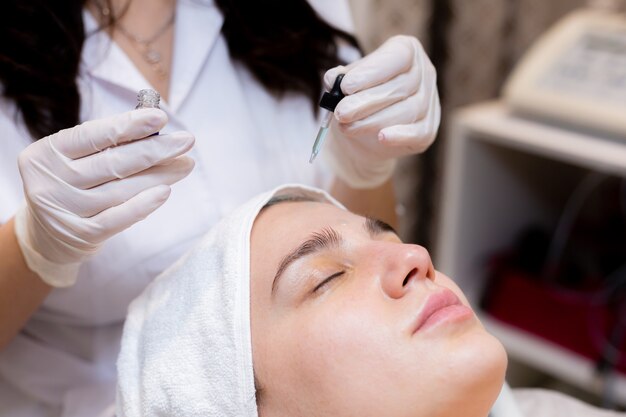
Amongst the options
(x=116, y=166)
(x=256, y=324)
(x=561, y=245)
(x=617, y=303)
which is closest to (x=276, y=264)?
(x=256, y=324)

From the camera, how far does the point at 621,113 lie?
1523 millimetres

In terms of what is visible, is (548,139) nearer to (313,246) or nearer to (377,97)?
(377,97)

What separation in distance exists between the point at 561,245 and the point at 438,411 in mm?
1320

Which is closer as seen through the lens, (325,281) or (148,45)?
(325,281)

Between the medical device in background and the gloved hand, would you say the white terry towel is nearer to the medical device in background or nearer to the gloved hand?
the gloved hand

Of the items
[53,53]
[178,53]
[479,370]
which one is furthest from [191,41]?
[479,370]

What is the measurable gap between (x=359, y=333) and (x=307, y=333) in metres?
0.06

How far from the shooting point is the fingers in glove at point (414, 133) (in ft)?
3.24

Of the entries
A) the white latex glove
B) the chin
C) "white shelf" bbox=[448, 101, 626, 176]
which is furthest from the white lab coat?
"white shelf" bbox=[448, 101, 626, 176]

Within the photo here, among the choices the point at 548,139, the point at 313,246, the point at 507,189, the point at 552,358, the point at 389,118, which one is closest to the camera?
the point at 313,246

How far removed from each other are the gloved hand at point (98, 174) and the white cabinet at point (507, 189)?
1.02 metres

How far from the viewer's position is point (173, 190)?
1.07m

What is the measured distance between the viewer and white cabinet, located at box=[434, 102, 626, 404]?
1.60 meters

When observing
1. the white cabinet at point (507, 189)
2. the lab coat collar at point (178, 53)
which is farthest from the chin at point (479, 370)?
the white cabinet at point (507, 189)
